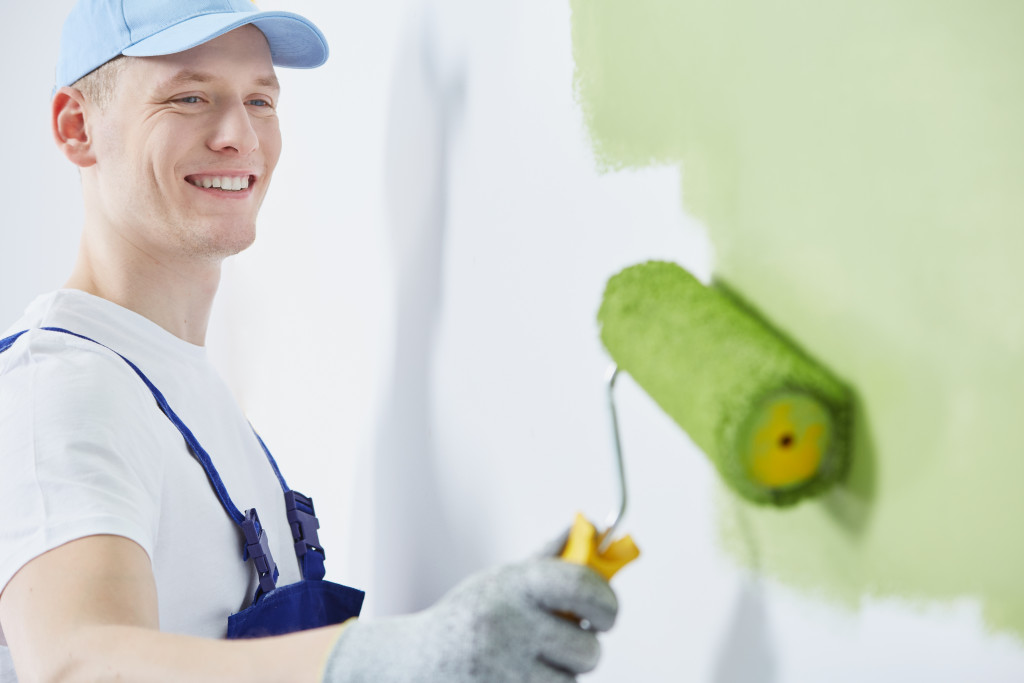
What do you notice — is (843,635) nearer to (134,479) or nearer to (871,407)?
(871,407)

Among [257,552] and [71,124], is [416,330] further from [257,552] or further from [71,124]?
[71,124]

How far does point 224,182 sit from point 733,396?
788 millimetres

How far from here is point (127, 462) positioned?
724 millimetres

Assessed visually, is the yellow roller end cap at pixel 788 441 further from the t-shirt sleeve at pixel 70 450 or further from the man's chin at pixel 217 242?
the man's chin at pixel 217 242

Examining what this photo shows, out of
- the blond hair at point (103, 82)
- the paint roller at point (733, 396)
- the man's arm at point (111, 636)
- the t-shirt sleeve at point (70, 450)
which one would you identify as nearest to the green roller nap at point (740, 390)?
the paint roller at point (733, 396)

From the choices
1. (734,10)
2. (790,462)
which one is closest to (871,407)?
(790,462)

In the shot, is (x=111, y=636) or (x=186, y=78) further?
(x=186, y=78)

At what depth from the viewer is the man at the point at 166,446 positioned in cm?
50

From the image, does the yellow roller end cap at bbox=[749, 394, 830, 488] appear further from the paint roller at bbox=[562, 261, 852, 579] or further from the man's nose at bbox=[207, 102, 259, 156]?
the man's nose at bbox=[207, 102, 259, 156]

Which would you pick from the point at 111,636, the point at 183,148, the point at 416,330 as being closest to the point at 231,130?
the point at 183,148

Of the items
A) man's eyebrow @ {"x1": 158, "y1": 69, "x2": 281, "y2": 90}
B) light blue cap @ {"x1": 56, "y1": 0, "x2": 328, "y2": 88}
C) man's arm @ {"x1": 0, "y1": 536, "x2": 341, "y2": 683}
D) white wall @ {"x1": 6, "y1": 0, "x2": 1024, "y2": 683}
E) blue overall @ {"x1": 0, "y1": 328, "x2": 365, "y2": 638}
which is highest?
light blue cap @ {"x1": 56, "y1": 0, "x2": 328, "y2": 88}

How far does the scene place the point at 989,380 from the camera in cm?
43

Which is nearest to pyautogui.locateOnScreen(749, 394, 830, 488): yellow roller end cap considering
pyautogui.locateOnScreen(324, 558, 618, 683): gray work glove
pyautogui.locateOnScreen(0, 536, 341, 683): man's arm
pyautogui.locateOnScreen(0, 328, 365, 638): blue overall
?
pyautogui.locateOnScreen(324, 558, 618, 683): gray work glove

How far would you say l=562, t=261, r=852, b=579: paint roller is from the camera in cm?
46
